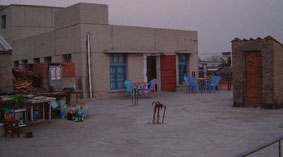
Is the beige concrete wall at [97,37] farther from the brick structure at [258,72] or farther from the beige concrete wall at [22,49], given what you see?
the beige concrete wall at [22,49]

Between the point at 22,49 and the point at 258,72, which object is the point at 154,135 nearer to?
the point at 258,72

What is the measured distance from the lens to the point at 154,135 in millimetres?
7328

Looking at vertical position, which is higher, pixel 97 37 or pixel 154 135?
pixel 97 37

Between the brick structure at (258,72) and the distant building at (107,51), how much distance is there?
680 cm

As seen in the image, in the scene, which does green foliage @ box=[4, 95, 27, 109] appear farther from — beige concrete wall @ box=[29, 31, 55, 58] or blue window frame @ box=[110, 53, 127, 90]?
beige concrete wall @ box=[29, 31, 55, 58]

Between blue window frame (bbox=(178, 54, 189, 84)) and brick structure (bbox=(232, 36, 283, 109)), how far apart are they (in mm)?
8528

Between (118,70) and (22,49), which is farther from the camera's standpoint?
(22,49)

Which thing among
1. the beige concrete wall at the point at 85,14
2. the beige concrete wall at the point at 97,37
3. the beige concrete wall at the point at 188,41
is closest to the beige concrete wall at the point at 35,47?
the beige concrete wall at the point at 85,14

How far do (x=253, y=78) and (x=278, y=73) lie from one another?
876mm

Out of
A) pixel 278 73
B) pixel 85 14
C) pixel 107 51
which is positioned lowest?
pixel 278 73

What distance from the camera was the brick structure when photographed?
10.9 meters

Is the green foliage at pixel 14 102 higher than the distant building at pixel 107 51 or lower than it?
lower

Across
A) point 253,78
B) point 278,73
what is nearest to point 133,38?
point 253,78

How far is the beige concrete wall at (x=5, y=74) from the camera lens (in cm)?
995
